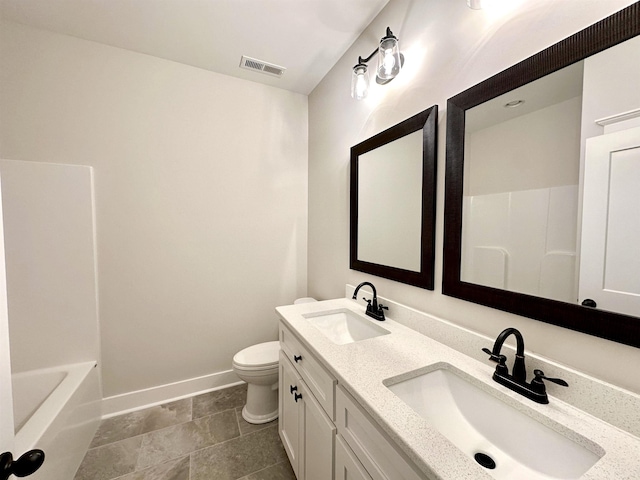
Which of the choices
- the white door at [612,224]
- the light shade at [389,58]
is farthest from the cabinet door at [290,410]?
the light shade at [389,58]

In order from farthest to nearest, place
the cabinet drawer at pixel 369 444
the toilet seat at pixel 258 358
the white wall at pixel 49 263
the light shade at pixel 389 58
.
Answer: the toilet seat at pixel 258 358 → the white wall at pixel 49 263 → the light shade at pixel 389 58 → the cabinet drawer at pixel 369 444

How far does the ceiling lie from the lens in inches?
59.9

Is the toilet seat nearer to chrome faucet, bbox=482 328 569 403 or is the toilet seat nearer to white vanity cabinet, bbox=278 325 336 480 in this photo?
white vanity cabinet, bbox=278 325 336 480

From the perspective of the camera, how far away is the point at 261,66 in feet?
6.77

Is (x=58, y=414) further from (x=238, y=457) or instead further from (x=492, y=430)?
(x=492, y=430)

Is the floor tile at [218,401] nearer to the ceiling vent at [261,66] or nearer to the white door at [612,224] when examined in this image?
the white door at [612,224]

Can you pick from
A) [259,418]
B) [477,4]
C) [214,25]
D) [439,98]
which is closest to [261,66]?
[214,25]

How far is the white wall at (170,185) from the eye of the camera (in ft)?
5.69

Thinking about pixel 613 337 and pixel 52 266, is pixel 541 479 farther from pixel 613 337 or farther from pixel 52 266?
pixel 52 266

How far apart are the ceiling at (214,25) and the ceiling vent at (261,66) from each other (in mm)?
38

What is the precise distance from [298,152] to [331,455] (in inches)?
88.6

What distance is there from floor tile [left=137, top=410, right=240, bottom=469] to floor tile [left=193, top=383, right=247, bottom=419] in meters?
0.08

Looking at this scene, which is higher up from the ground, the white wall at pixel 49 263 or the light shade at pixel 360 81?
the light shade at pixel 360 81

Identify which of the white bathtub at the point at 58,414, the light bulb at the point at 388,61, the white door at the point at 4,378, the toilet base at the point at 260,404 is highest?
the light bulb at the point at 388,61
